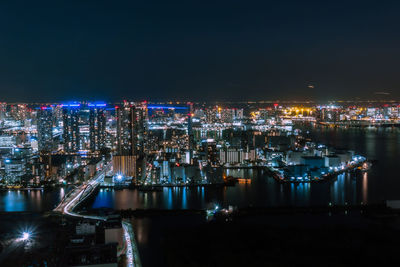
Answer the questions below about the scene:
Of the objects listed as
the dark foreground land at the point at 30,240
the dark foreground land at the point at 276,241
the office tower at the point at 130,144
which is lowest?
the dark foreground land at the point at 276,241

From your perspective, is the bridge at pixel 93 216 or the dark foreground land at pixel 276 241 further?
the bridge at pixel 93 216

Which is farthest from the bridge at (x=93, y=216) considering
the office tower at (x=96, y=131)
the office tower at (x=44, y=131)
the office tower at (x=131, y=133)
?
the office tower at (x=44, y=131)

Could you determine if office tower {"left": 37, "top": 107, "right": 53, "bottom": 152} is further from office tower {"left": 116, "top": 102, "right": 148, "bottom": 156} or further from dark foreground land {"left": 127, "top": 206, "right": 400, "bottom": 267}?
dark foreground land {"left": 127, "top": 206, "right": 400, "bottom": 267}

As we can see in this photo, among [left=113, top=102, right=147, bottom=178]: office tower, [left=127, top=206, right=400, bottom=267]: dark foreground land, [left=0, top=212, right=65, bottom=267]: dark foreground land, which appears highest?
[left=113, top=102, right=147, bottom=178]: office tower

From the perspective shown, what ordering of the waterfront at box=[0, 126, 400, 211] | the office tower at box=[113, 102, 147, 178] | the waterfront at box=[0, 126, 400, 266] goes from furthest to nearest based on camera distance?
the office tower at box=[113, 102, 147, 178] → the waterfront at box=[0, 126, 400, 211] → the waterfront at box=[0, 126, 400, 266]

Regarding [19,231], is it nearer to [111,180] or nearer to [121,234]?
[121,234]

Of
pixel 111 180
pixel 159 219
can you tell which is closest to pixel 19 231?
pixel 159 219

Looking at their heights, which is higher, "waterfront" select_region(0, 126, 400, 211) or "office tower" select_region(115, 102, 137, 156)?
"office tower" select_region(115, 102, 137, 156)

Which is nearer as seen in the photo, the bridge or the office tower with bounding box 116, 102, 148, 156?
the bridge

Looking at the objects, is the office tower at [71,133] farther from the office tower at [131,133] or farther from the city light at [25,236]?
the city light at [25,236]


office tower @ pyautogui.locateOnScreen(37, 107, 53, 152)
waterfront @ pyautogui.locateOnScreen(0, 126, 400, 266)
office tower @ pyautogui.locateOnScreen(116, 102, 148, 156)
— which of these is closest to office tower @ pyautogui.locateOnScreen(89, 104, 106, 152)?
office tower @ pyautogui.locateOnScreen(116, 102, 148, 156)
